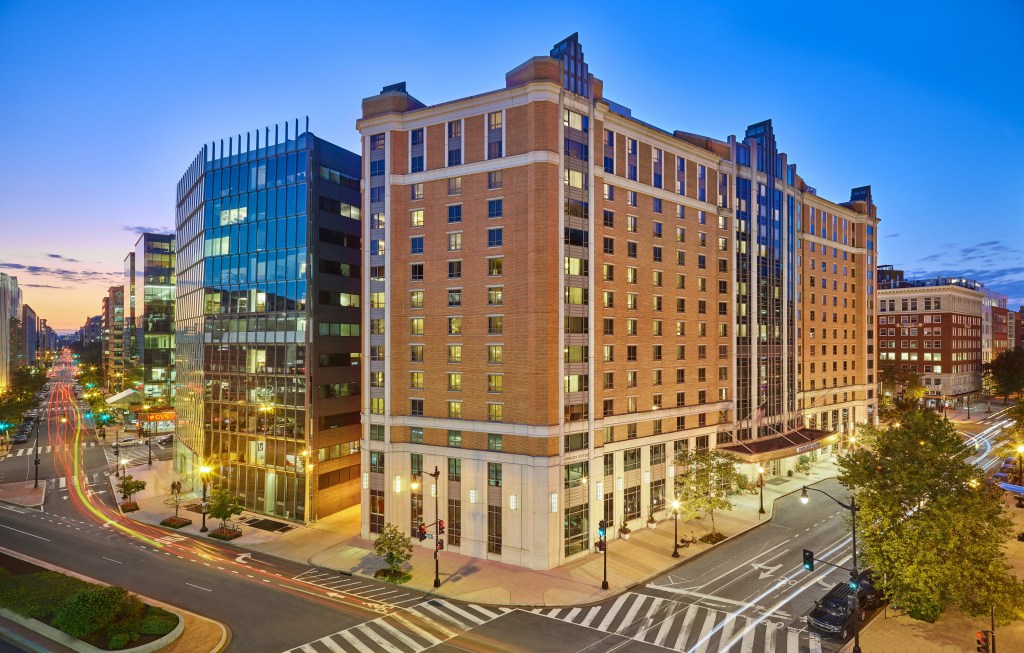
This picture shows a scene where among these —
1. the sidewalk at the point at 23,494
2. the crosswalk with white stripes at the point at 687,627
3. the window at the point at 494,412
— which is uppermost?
the window at the point at 494,412

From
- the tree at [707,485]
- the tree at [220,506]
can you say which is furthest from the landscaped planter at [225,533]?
the tree at [707,485]

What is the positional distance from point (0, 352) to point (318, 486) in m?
192

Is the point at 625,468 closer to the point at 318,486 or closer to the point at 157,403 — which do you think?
the point at 318,486

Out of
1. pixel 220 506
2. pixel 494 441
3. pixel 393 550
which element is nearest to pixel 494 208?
pixel 494 441

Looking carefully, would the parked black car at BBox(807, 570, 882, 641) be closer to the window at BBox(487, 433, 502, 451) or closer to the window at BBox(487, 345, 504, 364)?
the window at BBox(487, 433, 502, 451)

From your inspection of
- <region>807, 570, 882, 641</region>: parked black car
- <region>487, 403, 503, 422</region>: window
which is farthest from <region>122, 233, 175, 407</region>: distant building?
<region>807, 570, 882, 641</region>: parked black car

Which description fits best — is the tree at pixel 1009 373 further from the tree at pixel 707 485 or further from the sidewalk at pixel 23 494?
the sidewalk at pixel 23 494

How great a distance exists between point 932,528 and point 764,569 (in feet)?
48.1

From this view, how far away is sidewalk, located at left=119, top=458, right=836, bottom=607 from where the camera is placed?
36.6 meters

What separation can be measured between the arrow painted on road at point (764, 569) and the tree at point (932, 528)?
9274mm

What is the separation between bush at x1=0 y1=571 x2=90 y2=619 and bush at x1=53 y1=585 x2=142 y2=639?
1267 millimetres

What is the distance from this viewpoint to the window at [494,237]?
145 feet

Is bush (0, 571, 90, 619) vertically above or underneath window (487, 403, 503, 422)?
underneath

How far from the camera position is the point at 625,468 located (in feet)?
162
